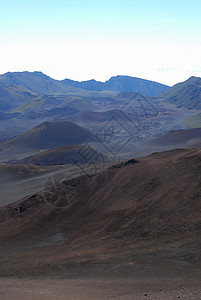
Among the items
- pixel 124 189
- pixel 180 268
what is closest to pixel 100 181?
pixel 124 189

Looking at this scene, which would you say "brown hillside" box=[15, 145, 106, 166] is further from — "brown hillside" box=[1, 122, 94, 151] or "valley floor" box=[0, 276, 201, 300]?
"valley floor" box=[0, 276, 201, 300]

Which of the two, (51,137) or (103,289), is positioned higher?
(51,137)

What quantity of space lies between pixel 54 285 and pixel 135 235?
944 cm

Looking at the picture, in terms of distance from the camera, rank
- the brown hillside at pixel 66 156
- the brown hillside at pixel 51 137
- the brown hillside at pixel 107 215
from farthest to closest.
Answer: the brown hillside at pixel 51 137 < the brown hillside at pixel 66 156 < the brown hillside at pixel 107 215

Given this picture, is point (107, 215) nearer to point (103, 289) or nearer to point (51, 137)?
point (103, 289)

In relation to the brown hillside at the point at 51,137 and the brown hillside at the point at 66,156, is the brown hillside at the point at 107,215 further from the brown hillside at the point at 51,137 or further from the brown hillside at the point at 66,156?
the brown hillside at the point at 51,137

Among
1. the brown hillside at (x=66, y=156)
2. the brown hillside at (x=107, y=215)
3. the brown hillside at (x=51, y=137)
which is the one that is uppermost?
the brown hillside at (x=51, y=137)

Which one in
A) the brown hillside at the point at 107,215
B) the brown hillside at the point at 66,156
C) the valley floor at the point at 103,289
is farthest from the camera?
the brown hillside at the point at 66,156

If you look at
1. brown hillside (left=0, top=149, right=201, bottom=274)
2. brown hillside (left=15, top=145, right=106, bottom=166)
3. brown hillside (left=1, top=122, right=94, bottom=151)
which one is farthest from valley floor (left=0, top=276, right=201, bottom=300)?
brown hillside (left=1, top=122, right=94, bottom=151)

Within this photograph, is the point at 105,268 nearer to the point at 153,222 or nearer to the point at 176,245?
the point at 176,245

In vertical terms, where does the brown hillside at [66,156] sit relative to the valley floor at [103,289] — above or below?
above

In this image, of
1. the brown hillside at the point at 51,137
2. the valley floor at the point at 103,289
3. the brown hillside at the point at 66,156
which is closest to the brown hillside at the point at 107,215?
the valley floor at the point at 103,289

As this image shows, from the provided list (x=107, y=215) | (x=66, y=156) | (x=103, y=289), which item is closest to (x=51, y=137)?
(x=66, y=156)

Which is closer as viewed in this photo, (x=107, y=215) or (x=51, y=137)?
(x=107, y=215)
